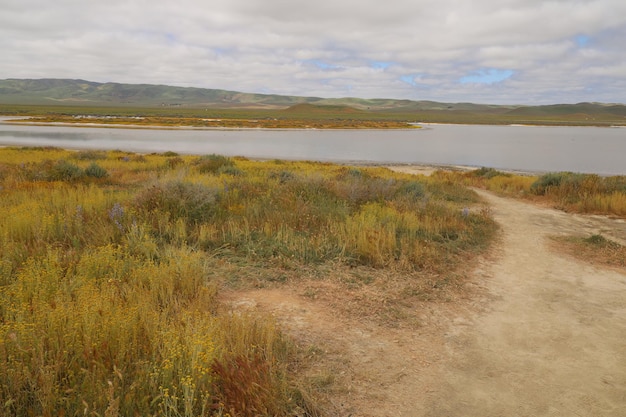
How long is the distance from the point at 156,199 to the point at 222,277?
340 centimetres

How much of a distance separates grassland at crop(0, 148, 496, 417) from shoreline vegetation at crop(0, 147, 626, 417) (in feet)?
0.07

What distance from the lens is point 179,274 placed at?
17.1ft

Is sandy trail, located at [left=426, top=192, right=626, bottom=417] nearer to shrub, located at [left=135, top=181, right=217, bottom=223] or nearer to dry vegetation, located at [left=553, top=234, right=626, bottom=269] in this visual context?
dry vegetation, located at [left=553, top=234, right=626, bottom=269]

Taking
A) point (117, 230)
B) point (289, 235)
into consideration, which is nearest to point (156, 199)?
point (117, 230)

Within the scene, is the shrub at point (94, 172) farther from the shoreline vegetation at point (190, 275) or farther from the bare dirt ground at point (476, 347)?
the bare dirt ground at point (476, 347)

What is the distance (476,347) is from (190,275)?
348 cm

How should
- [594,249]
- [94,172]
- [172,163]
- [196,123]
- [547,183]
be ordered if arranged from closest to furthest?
1. [594,249]
2. [94,172]
3. [547,183]
4. [172,163]
5. [196,123]

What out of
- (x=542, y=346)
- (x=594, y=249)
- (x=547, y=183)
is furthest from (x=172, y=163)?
(x=542, y=346)

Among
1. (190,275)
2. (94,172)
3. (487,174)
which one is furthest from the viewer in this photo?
(487,174)

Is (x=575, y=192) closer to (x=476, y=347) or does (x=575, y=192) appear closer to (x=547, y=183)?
(x=547, y=183)

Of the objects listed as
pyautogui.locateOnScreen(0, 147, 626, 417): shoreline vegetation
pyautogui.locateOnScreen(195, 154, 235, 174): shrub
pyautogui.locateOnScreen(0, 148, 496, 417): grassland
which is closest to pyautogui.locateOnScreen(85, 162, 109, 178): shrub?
pyautogui.locateOnScreen(0, 147, 626, 417): shoreline vegetation

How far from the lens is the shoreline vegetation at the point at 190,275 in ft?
9.71

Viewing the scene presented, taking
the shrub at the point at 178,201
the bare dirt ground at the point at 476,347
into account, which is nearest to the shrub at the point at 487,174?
the bare dirt ground at the point at 476,347

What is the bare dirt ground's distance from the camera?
11.5 feet
